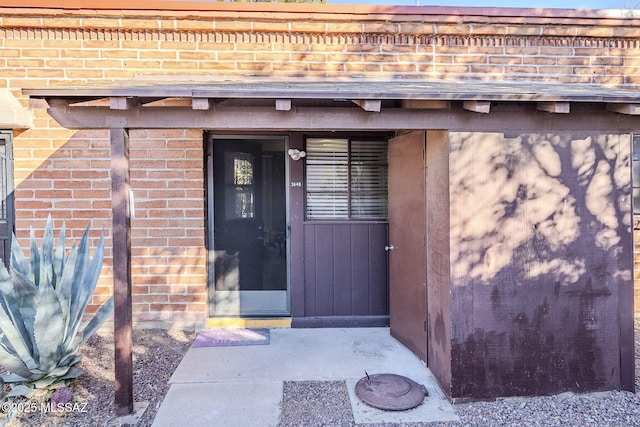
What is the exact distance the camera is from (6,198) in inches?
187

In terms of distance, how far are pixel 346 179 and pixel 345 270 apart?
43.9 inches

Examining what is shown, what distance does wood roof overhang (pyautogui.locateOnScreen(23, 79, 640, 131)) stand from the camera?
9.50 feet

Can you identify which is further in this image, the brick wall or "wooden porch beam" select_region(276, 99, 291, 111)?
the brick wall

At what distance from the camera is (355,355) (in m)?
4.17

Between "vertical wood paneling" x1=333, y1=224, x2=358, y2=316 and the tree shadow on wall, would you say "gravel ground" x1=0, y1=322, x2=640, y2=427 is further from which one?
"vertical wood paneling" x1=333, y1=224, x2=358, y2=316

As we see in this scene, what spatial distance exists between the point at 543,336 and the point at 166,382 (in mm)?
3203

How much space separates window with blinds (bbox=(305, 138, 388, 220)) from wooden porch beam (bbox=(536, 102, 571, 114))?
2.16 meters

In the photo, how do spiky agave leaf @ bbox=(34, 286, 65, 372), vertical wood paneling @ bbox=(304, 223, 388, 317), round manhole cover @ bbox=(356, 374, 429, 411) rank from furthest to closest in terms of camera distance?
vertical wood paneling @ bbox=(304, 223, 388, 317), round manhole cover @ bbox=(356, 374, 429, 411), spiky agave leaf @ bbox=(34, 286, 65, 372)

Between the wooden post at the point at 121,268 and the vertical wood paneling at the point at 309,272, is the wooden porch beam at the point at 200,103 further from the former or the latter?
the vertical wood paneling at the point at 309,272

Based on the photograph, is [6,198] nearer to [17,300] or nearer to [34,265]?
[34,265]

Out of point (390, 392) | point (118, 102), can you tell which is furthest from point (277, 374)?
point (118, 102)

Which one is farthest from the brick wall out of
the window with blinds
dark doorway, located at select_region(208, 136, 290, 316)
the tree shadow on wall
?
the tree shadow on wall

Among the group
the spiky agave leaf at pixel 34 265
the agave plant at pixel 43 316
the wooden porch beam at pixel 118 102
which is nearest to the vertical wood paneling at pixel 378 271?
the agave plant at pixel 43 316

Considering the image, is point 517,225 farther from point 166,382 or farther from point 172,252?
point 172,252
